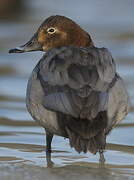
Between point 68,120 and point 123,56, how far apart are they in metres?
6.54

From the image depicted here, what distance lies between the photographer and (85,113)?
298 inches

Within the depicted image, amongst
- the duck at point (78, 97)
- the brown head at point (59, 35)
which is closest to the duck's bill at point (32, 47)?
the brown head at point (59, 35)

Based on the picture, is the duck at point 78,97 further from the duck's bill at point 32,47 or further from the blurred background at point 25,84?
the duck's bill at point 32,47

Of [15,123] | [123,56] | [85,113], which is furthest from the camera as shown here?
[123,56]

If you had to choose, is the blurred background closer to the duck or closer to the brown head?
the duck

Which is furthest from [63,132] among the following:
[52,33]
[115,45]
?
[115,45]

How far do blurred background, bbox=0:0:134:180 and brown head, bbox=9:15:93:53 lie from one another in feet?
3.59

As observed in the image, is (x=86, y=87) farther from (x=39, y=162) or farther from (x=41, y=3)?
(x=41, y=3)

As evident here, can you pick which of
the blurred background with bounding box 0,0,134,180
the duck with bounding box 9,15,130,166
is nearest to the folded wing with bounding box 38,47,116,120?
the duck with bounding box 9,15,130,166

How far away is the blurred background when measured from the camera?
314 inches

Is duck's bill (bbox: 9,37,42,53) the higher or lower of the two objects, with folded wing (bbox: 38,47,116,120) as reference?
higher

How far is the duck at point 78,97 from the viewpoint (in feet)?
25.1

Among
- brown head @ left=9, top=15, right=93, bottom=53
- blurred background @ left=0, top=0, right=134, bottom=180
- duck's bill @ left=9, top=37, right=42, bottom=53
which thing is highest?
brown head @ left=9, top=15, right=93, bottom=53

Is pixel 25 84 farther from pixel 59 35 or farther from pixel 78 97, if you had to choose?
pixel 78 97
